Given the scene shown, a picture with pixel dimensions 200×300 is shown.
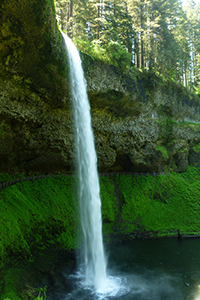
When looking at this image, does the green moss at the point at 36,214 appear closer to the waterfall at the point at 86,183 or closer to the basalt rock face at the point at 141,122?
the waterfall at the point at 86,183

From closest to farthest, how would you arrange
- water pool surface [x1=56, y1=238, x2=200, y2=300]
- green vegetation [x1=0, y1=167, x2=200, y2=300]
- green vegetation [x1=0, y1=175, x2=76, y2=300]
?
water pool surface [x1=56, y1=238, x2=200, y2=300]
green vegetation [x1=0, y1=175, x2=76, y2=300]
green vegetation [x1=0, y1=167, x2=200, y2=300]

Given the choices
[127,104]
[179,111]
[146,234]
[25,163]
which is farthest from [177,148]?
[25,163]

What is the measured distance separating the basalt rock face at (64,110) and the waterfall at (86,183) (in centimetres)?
89

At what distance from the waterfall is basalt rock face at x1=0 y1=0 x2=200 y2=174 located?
89 centimetres

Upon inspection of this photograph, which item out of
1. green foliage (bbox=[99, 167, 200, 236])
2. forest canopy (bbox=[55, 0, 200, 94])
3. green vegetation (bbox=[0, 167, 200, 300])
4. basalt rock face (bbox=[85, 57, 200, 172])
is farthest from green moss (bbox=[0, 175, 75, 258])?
forest canopy (bbox=[55, 0, 200, 94])

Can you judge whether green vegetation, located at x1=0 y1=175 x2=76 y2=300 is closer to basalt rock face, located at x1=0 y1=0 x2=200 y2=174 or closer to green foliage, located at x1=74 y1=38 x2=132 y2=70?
basalt rock face, located at x1=0 y1=0 x2=200 y2=174

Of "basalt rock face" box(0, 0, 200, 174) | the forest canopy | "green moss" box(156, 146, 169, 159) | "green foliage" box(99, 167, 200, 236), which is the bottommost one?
"green foliage" box(99, 167, 200, 236)

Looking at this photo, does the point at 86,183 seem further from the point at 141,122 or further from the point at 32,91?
the point at 141,122

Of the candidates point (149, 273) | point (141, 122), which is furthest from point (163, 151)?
point (149, 273)

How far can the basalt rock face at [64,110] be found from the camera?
11.1 meters

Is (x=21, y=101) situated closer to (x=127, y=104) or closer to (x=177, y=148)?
(x=127, y=104)

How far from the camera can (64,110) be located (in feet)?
53.4

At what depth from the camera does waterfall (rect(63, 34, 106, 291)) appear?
13.5 metres

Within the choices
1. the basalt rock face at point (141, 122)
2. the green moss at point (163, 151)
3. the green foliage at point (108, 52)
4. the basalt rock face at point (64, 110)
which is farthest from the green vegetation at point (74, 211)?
the green foliage at point (108, 52)
